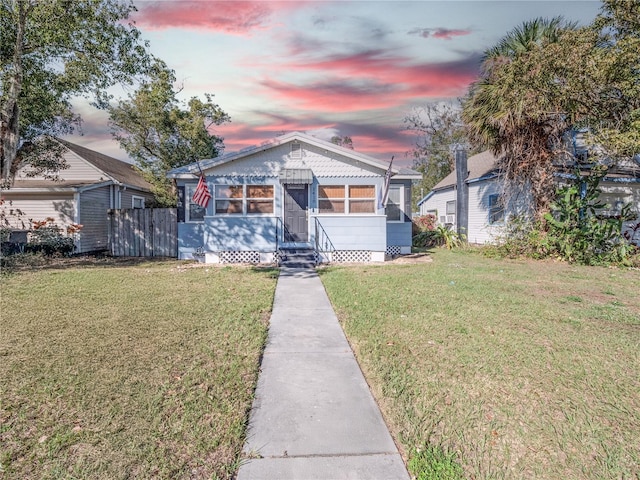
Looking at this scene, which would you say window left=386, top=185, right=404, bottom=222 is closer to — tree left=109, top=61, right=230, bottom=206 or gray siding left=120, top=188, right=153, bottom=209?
tree left=109, top=61, right=230, bottom=206

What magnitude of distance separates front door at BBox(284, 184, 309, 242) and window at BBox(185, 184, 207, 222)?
3333 millimetres

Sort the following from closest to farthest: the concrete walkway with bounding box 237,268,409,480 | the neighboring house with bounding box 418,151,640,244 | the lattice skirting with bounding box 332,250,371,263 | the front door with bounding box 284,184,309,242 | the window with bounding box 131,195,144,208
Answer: the concrete walkway with bounding box 237,268,409,480, the lattice skirting with bounding box 332,250,371,263, the front door with bounding box 284,184,309,242, the neighboring house with bounding box 418,151,640,244, the window with bounding box 131,195,144,208

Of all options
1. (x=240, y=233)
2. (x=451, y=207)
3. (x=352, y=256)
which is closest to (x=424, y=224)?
(x=451, y=207)

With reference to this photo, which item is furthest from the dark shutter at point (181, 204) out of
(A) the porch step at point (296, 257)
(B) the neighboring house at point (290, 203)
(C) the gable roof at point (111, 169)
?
(C) the gable roof at point (111, 169)

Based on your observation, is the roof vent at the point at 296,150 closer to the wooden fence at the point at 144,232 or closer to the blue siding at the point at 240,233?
the blue siding at the point at 240,233

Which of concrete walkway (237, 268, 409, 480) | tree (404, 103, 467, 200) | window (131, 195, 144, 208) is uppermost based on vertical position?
tree (404, 103, 467, 200)

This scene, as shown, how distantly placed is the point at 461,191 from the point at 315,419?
1896 cm

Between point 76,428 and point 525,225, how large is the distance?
48.5ft

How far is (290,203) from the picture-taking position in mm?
12555

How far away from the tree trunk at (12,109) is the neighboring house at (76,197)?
3.09 meters

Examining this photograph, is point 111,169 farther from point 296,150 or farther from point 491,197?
point 491,197

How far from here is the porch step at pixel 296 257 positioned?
11727 millimetres

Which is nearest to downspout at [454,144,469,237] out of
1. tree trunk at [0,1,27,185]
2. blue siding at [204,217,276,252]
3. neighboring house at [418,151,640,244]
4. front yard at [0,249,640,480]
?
neighboring house at [418,151,640,244]

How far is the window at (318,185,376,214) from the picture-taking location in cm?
1227
